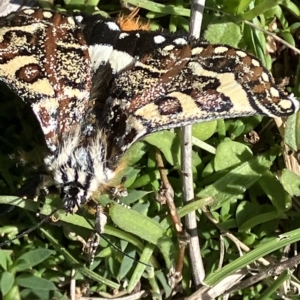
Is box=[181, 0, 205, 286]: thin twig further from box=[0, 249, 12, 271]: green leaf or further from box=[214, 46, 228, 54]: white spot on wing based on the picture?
box=[0, 249, 12, 271]: green leaf

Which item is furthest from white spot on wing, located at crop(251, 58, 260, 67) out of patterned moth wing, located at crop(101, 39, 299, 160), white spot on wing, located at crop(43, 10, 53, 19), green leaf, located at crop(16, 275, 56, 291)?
green leaf, located at crop(16, 275, 56, 291)

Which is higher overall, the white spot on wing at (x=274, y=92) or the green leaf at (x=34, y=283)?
the white spot on wing at (x=274, y=92)

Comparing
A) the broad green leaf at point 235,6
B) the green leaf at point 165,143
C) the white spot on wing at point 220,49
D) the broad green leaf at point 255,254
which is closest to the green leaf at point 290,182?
the broad green leaf at point 255,254

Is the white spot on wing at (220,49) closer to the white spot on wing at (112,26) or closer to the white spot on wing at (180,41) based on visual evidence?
the white spot on wing at (180,41)

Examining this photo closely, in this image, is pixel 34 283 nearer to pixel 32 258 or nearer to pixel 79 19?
pixel 32 258

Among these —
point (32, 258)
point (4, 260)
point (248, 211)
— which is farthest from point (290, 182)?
point (4, 260)
